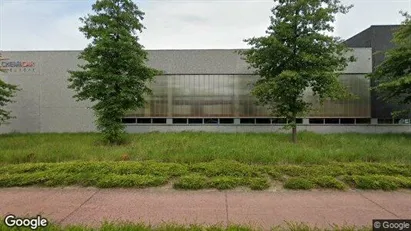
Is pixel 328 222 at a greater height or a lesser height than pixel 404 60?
lesser

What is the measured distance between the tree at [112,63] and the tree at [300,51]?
5082 millimetres

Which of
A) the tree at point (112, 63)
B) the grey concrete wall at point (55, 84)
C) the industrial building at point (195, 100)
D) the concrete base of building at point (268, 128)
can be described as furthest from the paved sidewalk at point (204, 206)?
the grey concrete wall at point (55, 84)

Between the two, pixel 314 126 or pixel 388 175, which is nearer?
pixel 388 175

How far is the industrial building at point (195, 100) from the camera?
16.3 metres

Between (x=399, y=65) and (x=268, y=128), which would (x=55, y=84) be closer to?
(x=268, y=128)

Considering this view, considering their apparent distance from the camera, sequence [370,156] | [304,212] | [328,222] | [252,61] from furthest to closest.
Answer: [252,61] → [370,156] → [304,212] → [328,222]

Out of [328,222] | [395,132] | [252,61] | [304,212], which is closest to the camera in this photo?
[328,222]

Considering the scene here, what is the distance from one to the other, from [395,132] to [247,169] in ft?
45.4

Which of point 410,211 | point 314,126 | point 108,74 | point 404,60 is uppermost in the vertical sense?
point 404,60

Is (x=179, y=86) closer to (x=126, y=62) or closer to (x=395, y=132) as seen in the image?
(x=126, y=62)

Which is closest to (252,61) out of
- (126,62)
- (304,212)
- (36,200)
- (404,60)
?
(126,62)

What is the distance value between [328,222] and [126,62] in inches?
373

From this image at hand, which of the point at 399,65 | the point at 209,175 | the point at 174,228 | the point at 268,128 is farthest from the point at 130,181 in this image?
the point at 399,65

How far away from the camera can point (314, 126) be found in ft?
53.8
